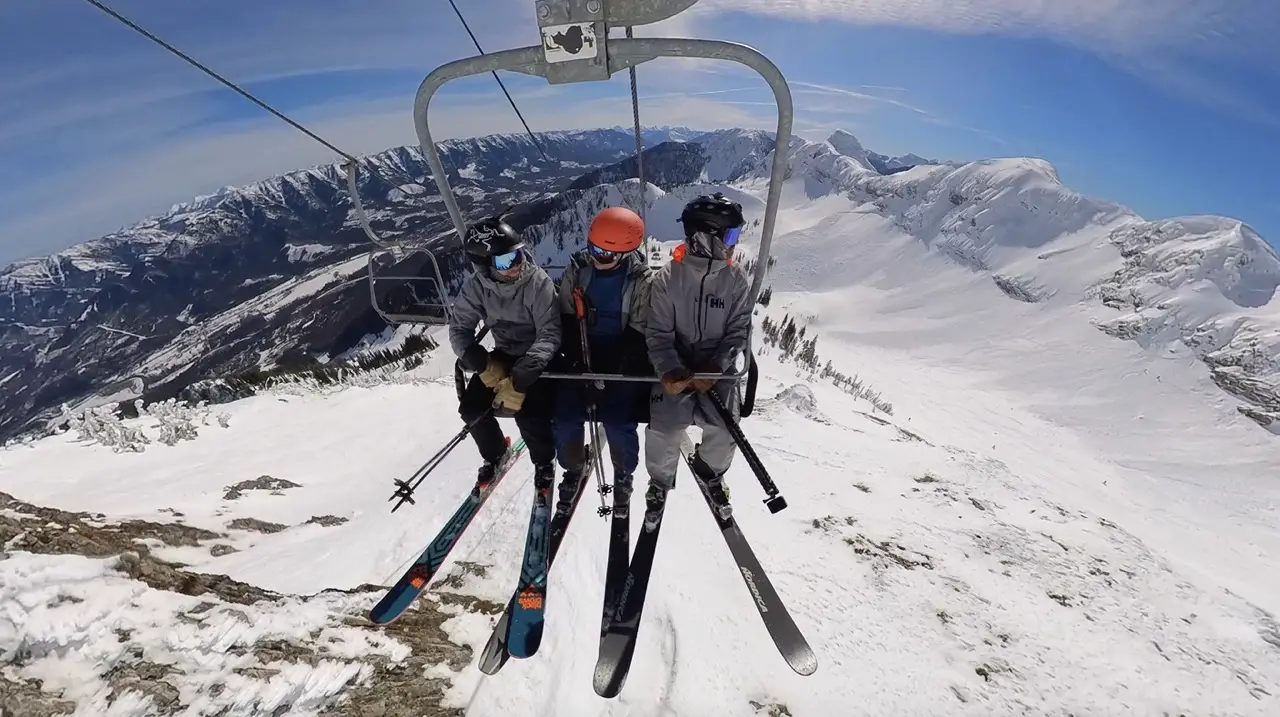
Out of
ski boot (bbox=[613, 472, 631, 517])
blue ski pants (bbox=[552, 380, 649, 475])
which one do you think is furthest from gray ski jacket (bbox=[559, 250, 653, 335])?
ski boot (bbox=[613, 472, 631, 517])

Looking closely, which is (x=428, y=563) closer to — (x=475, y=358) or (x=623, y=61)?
(x=475, y=358)

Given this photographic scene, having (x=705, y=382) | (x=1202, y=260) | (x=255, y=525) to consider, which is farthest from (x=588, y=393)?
(x=1202, y=260)

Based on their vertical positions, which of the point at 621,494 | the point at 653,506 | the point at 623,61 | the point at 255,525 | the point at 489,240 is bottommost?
the point at 255,525

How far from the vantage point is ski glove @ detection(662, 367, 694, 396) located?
211 inches

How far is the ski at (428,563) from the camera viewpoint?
21.6ft

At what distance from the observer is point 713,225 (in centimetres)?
568

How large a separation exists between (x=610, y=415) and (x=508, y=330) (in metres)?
1.45

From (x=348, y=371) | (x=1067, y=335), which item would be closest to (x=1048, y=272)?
(x=1067, y=335)

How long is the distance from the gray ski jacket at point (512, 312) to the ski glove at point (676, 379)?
124 centimetres

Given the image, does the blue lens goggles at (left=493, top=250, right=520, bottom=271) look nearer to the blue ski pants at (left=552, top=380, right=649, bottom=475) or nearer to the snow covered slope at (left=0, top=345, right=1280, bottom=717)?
the blue ski pants at (left=552, top=380, right=649, bottom=475)

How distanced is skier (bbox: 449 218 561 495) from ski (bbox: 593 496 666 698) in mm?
1688

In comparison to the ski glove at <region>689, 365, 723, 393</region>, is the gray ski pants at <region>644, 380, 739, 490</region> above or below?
below

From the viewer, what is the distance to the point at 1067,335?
130500 millimetres

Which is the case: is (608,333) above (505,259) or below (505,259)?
below
